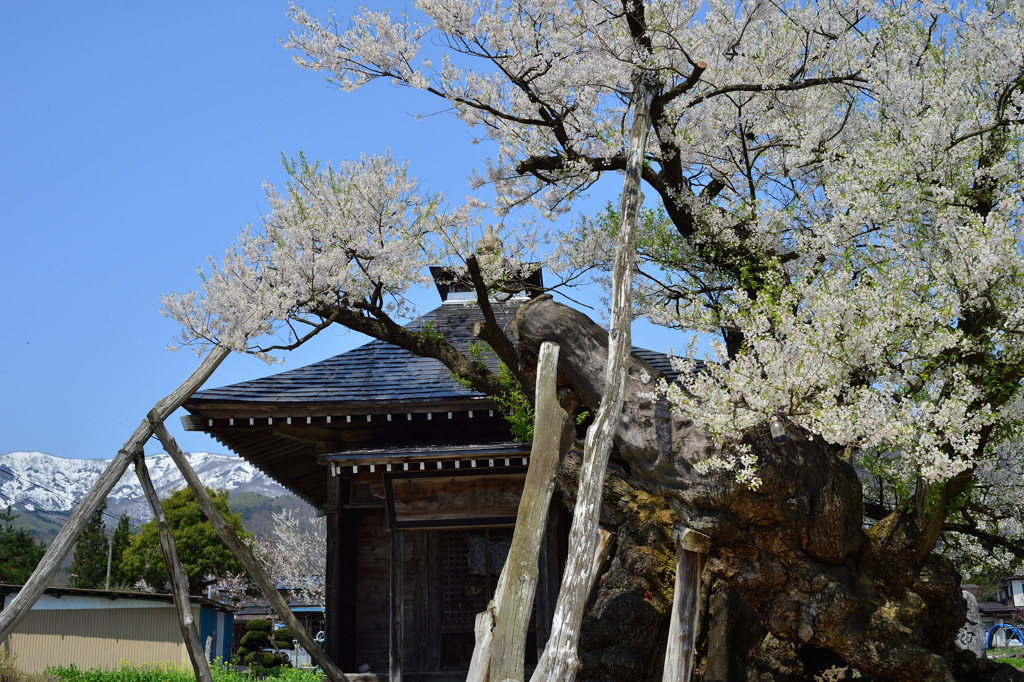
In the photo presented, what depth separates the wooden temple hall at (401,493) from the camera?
33.5ft

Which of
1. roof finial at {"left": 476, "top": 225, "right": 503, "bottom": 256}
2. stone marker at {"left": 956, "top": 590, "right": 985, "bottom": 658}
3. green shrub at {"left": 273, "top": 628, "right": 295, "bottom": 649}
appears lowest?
green shrub at {"left": 273, "top": 628, "right": 295, "bottom": 649}

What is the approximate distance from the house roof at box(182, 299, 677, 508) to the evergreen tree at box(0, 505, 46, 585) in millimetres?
30812

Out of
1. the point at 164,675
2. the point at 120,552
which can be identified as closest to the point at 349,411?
the point at 164,675

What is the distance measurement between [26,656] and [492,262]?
51.3 ft

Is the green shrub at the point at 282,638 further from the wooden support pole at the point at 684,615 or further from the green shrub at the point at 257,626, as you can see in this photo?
the wooden support pole at the point at 684,615

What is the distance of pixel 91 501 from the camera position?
858cm

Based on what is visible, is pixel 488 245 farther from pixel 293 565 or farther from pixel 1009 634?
pixel 1009 634

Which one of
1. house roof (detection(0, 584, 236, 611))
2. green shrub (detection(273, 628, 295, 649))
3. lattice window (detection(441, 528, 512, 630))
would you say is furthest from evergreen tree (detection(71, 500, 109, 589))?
lattice window (detection(441, 528, 512, 630))

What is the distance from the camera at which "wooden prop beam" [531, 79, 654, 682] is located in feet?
18.2

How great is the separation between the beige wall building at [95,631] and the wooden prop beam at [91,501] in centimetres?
1086

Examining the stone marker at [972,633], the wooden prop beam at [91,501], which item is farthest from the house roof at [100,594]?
the stone marker at [972,633]

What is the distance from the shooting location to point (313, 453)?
1255 centimetres

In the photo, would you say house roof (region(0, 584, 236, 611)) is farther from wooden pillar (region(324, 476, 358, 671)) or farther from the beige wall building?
wooden pillar (region(324, 476, 358, 671))

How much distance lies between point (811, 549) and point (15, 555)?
136 ft
